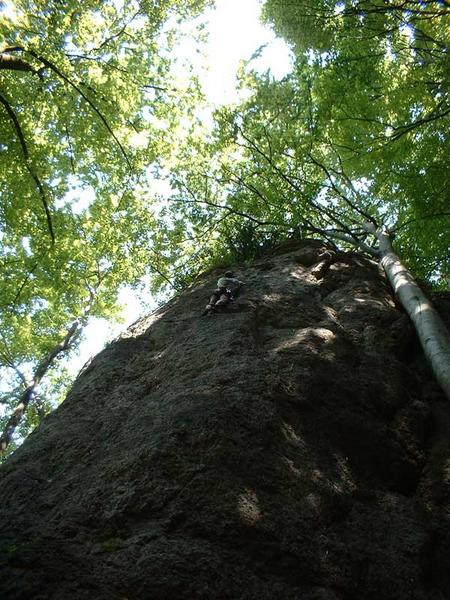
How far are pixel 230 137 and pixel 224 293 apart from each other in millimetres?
6469

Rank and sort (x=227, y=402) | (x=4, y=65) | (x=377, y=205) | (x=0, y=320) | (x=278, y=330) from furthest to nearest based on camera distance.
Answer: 1. (x=0, y=320)
2. (x=377, y=205)
3. (x=4, y=65)
4. (x=278, y=330)
5. (x=227, y=402)

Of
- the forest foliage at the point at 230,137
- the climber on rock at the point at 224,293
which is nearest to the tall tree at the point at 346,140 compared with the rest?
the forest foliage at the point at 230,137

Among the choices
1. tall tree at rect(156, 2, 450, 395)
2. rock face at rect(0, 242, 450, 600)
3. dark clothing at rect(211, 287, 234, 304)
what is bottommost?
rock face at rect(0, 242, 450, 600)

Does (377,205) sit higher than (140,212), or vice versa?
(140,212)

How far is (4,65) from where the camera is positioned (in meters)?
8.20

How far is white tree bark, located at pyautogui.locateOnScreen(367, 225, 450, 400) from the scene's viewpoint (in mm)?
5137

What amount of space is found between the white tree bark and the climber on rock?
2.78 metres

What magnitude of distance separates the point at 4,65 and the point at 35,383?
10.1 metres

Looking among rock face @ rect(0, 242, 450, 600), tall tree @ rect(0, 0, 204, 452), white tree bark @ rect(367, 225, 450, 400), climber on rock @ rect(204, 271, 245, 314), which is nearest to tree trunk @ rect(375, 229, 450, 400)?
white tree bark @ rect(367, 225, 450, 400)

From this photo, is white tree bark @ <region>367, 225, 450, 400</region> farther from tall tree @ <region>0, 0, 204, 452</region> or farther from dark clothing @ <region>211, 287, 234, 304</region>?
tall tree @ <region>0, 0, 204, 452</region>

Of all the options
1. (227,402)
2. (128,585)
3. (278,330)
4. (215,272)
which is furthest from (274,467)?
(215,272)

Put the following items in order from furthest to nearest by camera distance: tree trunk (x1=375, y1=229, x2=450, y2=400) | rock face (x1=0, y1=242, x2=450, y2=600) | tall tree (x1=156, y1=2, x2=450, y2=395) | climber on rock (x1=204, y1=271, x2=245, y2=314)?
tall tree (x1=156, y1=2, x2=450, y2=395) < climber on rock (x1=204, y1=271, x2=245, y2=314) < tree trunk (x1=375, y1=229, x2=450, y2=400) < rock face (x1=0, y1=242, x2=450, y2=600)

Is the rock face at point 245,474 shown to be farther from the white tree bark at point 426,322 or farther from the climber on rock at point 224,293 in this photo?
the climber on rock at point 224,293

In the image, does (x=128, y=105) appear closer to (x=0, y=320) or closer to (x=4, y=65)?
(x=4, y=65)
